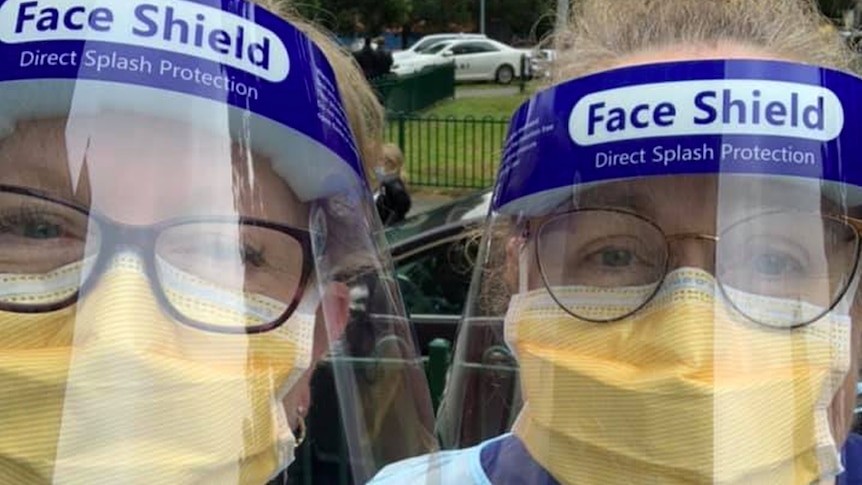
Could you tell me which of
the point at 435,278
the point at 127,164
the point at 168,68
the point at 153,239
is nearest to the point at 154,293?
the point at 153,239

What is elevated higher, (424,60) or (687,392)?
(424,60)

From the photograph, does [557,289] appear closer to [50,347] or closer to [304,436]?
[304,436]

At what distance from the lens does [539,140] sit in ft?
6.04

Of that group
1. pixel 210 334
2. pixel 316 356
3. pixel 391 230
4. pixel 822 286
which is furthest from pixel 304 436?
pixel 391 230

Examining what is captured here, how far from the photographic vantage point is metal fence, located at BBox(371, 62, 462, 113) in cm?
1635

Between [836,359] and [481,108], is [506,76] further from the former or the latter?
[836,359]

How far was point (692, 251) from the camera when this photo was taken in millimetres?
1721

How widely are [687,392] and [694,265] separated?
18 cm

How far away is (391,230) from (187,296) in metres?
3.52

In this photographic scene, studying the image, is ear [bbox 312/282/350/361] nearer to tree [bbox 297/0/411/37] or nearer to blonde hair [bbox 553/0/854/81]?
blonde hair [bbox 553/0/854/81]

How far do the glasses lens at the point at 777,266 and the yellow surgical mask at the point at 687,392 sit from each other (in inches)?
0.4

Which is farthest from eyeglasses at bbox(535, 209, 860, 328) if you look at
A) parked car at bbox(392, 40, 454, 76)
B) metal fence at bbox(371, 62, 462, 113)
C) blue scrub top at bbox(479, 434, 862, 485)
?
parked car at bbox(392, 40, 454, 76)

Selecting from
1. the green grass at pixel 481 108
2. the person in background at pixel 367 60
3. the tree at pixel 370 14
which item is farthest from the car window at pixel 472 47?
the person in background at pixel 367 60

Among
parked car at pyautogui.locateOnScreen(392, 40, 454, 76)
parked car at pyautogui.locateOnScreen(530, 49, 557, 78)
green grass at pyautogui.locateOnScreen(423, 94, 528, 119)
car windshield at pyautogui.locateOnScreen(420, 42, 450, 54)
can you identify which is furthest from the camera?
car windshield at pyautogui.locateOnScreen(420, 42, 450, 54)
